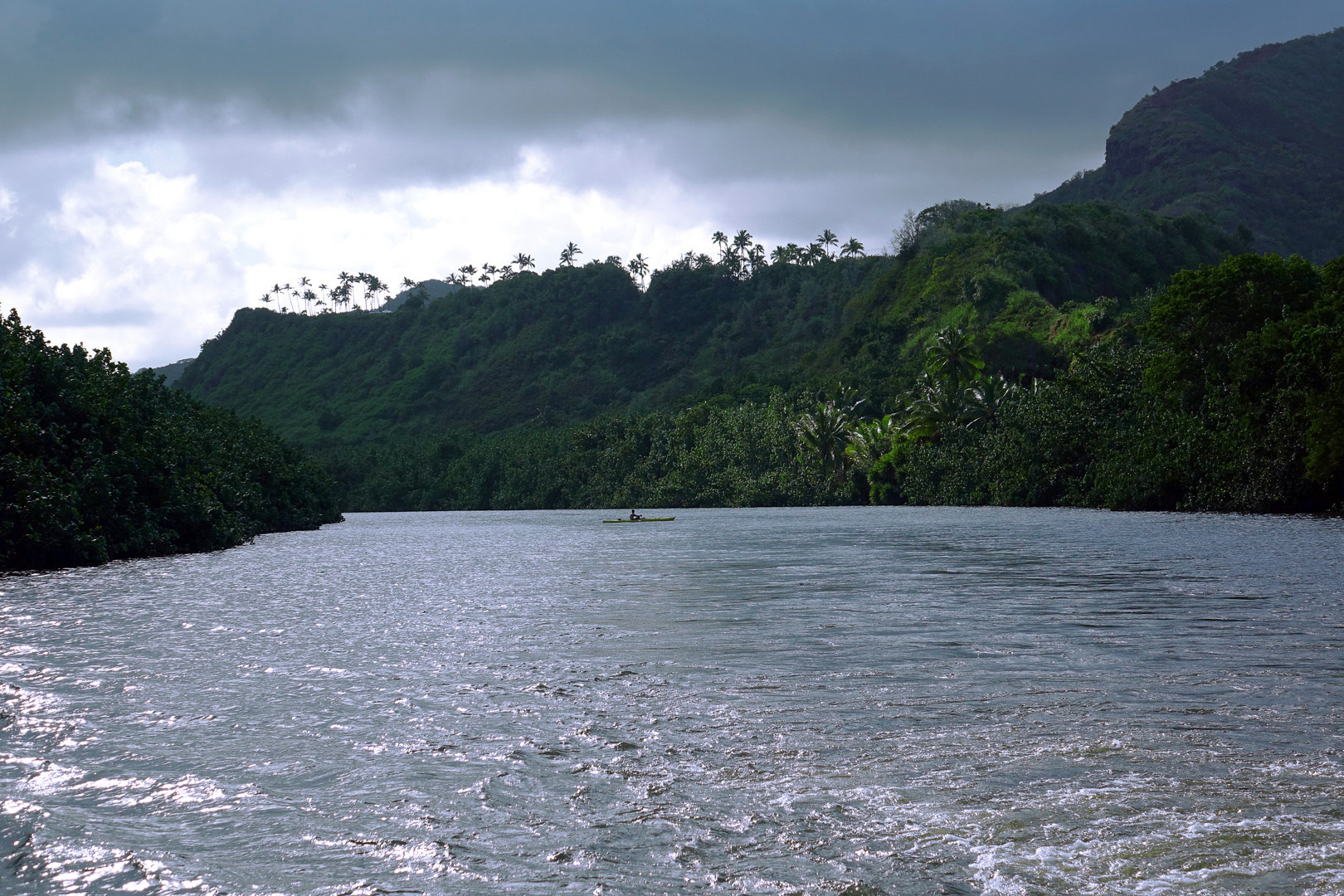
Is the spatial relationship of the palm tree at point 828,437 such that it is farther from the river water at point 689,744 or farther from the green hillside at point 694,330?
the river water at point 689,744

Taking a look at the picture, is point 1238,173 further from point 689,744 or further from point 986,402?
point 689,744

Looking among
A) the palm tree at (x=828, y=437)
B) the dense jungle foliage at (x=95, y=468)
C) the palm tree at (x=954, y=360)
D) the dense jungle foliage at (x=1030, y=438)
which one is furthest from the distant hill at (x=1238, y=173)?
the dense jungle foliage at (x=95, y=468)

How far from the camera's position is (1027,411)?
73188mm

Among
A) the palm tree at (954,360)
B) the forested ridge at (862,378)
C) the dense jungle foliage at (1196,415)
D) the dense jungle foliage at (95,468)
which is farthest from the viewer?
the palm tree at (954,360)

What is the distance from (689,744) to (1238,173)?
632 feet

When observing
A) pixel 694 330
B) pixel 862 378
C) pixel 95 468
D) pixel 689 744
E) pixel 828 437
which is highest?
pixel 694 330

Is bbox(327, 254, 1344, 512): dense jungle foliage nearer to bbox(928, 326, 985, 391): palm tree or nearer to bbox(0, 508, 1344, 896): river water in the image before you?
bbox(928, 326, 985, 391): palm tree

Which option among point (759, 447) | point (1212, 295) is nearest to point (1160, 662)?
point (1212, 295)

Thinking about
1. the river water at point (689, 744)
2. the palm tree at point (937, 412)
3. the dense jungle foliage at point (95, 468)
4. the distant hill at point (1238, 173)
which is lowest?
the river water at point (689, 744)

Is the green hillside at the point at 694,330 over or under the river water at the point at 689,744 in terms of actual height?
over

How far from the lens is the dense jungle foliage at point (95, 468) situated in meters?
29.2

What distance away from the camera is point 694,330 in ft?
556

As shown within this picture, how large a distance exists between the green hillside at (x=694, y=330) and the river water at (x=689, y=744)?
3075 inches

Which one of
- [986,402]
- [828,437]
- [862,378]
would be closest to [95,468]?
[986,402]
